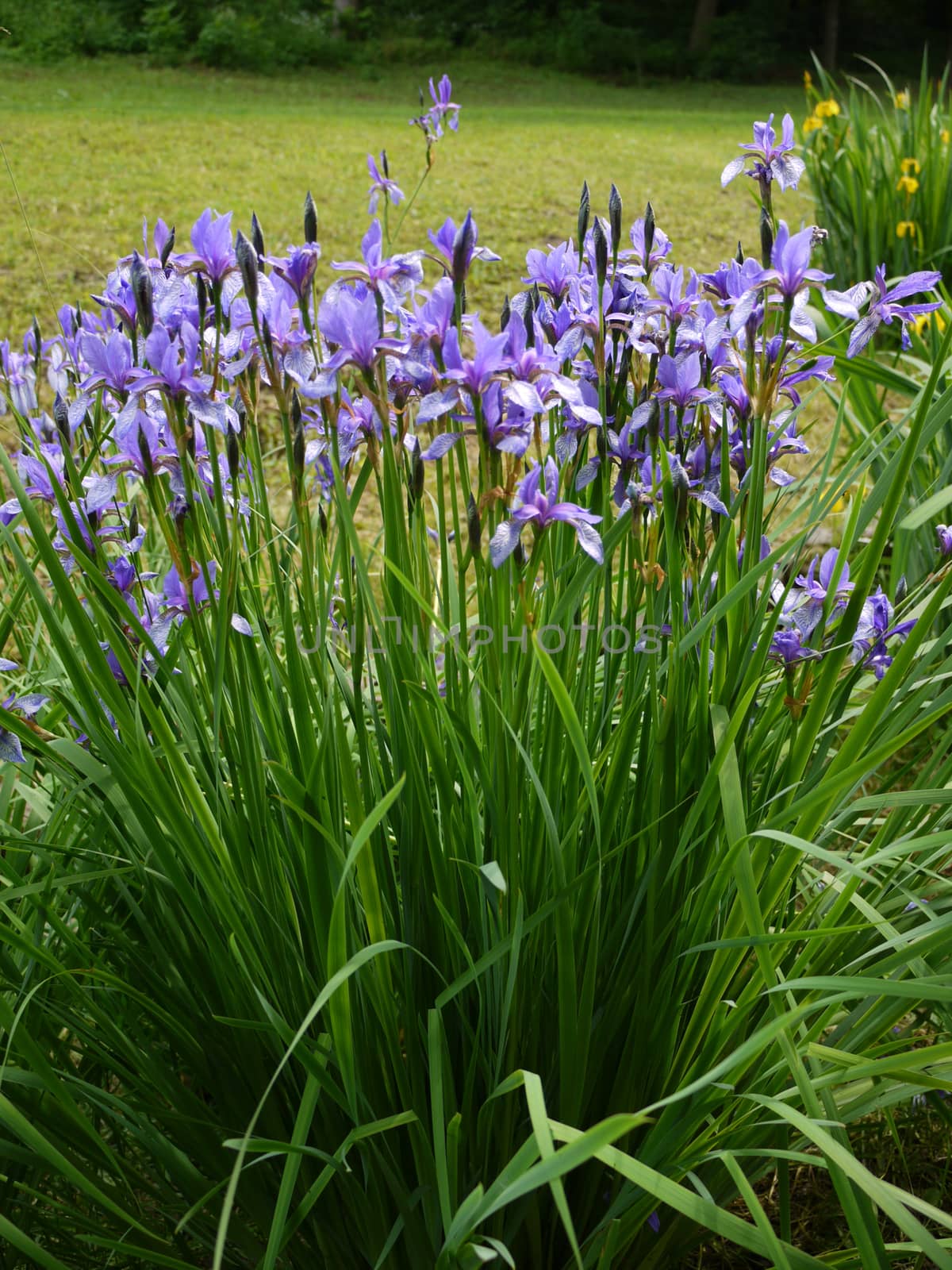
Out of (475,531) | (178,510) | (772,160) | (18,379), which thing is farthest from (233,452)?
(18,379)

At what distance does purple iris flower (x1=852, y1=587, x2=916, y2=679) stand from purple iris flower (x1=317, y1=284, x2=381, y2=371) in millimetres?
686

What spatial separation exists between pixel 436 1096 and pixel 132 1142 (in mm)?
647

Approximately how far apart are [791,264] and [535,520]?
388 mm

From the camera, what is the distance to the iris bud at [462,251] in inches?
39.4

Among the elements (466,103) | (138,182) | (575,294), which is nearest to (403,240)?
(138,182)

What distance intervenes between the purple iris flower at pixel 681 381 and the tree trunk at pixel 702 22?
25797 mm

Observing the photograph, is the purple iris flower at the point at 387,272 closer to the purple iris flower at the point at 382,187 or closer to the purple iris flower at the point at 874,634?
the purple iris flower at the point at 382,187

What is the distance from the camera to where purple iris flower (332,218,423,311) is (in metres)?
1.06

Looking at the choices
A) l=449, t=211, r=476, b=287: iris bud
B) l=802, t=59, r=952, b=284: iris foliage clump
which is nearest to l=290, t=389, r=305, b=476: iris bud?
l=449, t=211, r=476, b=287: iris bud

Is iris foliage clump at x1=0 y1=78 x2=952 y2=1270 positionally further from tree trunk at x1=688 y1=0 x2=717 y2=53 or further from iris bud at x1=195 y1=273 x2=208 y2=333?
tree trunk at x1=688 y1=0 x2=717 y2=53

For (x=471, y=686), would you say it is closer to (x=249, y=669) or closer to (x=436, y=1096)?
(x=249, y=669)

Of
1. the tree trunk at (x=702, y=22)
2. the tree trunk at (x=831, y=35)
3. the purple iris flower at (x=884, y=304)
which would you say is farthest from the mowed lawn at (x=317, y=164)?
the tree trunk at (x=831, y=35)

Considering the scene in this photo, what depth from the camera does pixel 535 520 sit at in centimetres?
107

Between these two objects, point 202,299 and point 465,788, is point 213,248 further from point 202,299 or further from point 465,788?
point 465,788
